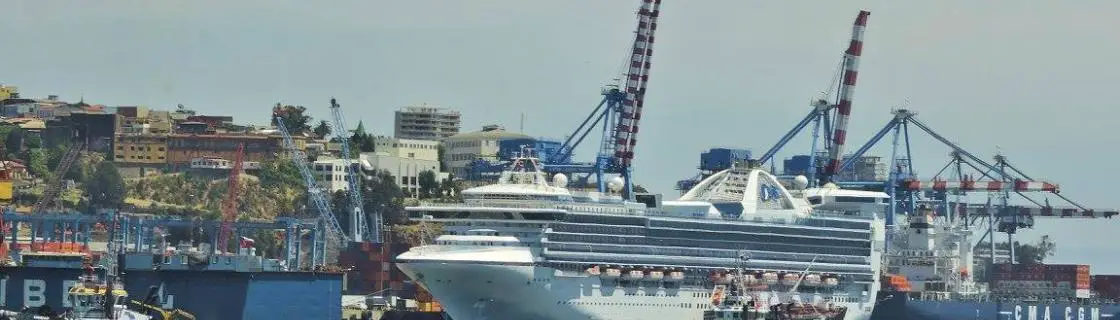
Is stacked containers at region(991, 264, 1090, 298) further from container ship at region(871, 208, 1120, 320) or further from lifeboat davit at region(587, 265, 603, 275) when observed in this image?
lifeboat davit at region(587, 265, 603, 275)

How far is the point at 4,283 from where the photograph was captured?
138 m

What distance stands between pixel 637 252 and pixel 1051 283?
52467 millimetres

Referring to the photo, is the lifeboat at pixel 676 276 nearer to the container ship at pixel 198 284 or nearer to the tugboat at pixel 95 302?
the container ship at pixel 198 284

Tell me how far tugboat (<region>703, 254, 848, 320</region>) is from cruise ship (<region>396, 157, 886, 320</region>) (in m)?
0.31

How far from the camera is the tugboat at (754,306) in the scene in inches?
4927

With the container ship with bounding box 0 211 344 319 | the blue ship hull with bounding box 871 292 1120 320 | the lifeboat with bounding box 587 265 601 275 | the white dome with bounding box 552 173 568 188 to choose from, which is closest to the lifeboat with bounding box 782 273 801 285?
the blue ship hull with bounding box 871 292 1120 320

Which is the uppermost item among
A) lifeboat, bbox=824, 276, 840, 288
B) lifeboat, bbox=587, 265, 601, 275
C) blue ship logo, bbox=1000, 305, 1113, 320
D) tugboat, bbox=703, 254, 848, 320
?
lifeboat, bbox=587, 265, 601, 275

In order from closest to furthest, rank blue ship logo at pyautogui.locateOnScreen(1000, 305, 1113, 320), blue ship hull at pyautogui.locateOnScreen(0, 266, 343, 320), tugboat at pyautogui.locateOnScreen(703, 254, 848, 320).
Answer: tugboat at pyautogui.locateOnScreen(703, 254, 848, 320)
blue ship hull at pyautogui.locateOnScreen(0, 266, 343, 320)
blue ship logo at pyautogui.locateOnScreen(1000, 305, 1113, 320)

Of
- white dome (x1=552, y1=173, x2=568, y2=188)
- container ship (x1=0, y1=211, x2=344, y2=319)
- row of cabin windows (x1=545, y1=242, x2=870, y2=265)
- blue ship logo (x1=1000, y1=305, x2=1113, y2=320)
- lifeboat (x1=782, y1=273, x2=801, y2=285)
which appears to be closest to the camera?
container ship (x1=0, y1=211, x2=344, y2=319)

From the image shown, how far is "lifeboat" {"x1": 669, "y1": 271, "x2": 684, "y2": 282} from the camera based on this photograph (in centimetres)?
15338

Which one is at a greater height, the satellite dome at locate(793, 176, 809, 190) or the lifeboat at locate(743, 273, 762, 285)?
the satellite dome at locate(793, 176, 809, 190)

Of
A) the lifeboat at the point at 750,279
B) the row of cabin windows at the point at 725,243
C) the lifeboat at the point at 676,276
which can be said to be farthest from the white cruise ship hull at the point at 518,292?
the lifeboat at the point at 750,279

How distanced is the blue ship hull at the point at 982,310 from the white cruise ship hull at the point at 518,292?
2918 cm

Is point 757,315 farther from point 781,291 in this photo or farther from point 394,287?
point 394,287
